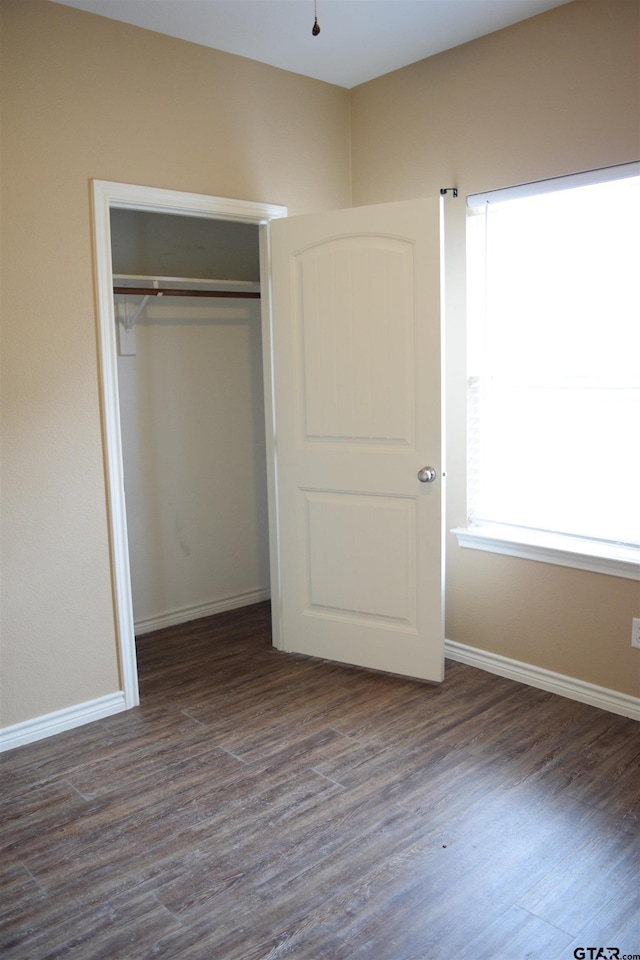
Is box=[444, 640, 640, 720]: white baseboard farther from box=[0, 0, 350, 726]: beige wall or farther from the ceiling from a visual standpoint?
the ceiling

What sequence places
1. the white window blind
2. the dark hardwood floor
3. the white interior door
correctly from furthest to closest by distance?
the white interior door < the white window blind < the dark hardwood floor

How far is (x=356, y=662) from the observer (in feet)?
11.5

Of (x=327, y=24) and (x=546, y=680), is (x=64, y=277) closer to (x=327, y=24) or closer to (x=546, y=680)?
(x=327, y=24)

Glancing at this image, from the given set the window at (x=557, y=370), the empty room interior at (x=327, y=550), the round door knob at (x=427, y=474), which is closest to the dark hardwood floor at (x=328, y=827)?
the empty room interior at (x=327, y=550)

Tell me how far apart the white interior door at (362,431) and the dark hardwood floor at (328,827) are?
30cm

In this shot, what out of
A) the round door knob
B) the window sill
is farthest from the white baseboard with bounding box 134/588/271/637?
the round door knob

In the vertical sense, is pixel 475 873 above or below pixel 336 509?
below

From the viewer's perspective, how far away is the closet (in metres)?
4.02

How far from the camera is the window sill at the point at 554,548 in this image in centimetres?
294

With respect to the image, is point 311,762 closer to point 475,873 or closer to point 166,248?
point 475,873

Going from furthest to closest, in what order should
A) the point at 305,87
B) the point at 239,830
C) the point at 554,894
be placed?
the point at 305,87 < the point at 239,830 < the point at 554,894

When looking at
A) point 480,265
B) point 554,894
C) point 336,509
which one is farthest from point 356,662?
point 480,265

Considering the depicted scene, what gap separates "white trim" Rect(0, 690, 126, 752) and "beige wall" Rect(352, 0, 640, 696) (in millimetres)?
1570

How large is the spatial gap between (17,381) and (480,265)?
1.96 meters
